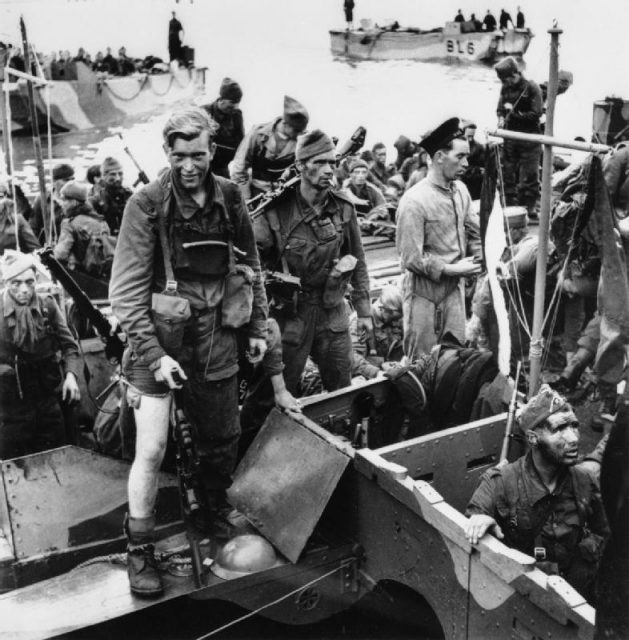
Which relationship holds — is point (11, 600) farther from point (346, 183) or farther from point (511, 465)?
point (346, 183)

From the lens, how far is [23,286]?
248 inches

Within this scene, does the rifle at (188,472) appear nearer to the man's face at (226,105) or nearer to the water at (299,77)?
the man's face at (226,105)

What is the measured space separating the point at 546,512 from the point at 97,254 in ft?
20.5

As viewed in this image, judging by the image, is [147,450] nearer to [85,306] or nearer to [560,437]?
[85,306]

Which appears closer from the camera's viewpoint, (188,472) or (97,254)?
(188,472)

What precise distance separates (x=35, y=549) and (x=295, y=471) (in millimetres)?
1606

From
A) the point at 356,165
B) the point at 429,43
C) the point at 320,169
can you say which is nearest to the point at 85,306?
the point at 320,169

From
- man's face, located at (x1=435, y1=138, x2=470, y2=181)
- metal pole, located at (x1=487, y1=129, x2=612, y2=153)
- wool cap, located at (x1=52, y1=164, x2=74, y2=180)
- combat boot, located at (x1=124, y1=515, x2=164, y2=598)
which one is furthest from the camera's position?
wool cap, located at (x1=52, y1=164, x2=74, y2=180)

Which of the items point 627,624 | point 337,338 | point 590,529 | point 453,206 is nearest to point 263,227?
point 337,338

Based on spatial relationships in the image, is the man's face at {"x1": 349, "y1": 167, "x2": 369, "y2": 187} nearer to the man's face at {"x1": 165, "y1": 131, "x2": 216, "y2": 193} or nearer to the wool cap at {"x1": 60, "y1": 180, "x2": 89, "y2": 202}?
the wool cap at {"x1": 60, "y1": 180, "x2": 89, "y2": 202}

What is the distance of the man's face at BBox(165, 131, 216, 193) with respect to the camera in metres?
4.18

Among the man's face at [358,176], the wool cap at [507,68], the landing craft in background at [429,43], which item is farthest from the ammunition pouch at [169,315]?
the landing craft in background at [429,43]

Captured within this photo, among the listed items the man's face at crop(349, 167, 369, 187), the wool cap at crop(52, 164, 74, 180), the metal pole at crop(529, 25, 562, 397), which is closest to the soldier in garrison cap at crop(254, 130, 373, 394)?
the metal pole at crop(529, 25, 562, 397)

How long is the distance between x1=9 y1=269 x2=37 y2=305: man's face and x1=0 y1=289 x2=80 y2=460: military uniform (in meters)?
0.05
